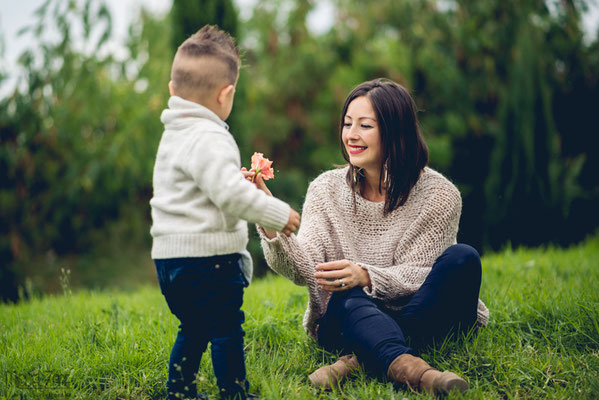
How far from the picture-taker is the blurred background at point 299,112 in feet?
19.2

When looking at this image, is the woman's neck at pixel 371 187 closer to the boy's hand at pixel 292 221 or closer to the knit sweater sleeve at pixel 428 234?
the knit sweater sleeve at pixel 428 234

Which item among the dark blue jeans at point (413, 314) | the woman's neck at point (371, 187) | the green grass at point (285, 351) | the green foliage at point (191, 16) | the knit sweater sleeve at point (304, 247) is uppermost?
the green foliage at point (191, 16)

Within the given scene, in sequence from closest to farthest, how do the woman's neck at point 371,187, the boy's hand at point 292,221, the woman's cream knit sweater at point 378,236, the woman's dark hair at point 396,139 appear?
1. the boy's hand at point 292,221
2. the woman's cream knit sweater at point 378,236
3. the woman's dark hair at point 396,139
4. the woman's neck at point 371,187

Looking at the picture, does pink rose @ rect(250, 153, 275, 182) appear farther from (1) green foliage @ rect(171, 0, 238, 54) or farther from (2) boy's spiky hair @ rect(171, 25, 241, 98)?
(1) green foliage @ rect(171, 0, 238, 54)

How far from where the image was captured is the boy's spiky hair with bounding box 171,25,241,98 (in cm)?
174

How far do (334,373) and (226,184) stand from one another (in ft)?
3.08

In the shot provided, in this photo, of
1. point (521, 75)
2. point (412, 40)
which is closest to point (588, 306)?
point (521, 75)

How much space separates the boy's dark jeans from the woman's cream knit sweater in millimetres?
456

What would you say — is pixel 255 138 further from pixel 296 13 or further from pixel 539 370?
pixel 539 370

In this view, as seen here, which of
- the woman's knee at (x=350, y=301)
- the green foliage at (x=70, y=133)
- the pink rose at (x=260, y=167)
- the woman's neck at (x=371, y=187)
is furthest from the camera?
the green foliage at (x=70, y=133)

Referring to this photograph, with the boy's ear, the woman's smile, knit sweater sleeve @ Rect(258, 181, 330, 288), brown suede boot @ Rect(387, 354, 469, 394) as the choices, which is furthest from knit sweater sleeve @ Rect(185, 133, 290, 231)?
the woman's smile

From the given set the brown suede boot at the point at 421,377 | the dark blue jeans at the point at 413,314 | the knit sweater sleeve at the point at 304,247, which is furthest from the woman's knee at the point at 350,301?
the brown suede boot at the point at 421,377

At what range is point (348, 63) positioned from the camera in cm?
936

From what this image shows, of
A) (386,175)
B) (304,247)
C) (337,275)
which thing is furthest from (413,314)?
(386,175)
